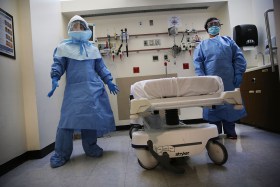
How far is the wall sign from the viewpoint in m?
1.86

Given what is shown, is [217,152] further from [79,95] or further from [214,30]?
[214,30]

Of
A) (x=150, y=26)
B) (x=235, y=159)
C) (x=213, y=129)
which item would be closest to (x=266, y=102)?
(x=235, y=159)

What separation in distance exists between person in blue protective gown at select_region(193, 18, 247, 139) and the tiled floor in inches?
11.7

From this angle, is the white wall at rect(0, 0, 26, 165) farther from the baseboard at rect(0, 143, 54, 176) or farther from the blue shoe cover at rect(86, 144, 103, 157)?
the blue shoe cover at rect(86, 144, 103, 157)

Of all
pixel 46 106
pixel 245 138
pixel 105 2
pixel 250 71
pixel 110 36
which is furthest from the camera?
pixel 110 36

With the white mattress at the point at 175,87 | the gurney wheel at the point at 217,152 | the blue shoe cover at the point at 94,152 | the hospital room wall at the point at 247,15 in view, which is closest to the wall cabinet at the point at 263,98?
the hospital room wall at the point at 247,15

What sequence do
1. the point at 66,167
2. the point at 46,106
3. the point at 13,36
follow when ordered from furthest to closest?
the point at 46,106
the point at 13,36
the point at 66,167

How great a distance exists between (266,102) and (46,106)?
2653mm

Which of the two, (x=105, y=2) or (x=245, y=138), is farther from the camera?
(x=105, y=2)

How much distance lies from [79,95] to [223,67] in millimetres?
1608

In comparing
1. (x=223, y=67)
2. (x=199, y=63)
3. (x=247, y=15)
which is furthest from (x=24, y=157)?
(x=247, y=15)

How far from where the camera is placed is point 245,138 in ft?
7.38

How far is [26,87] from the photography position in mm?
2158

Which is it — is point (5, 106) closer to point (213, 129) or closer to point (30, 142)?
point (30, 142)
